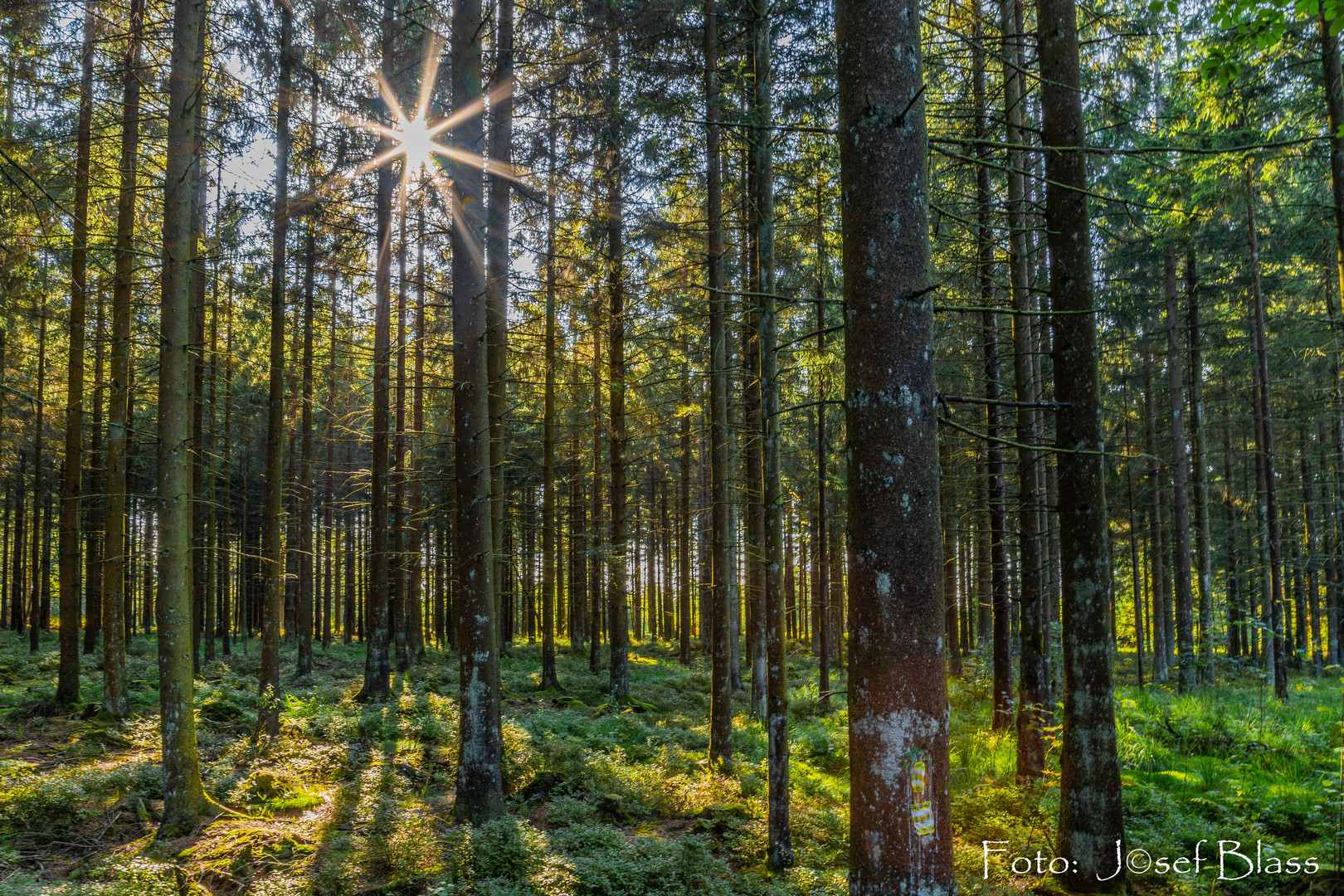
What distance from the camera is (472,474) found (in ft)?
27.3

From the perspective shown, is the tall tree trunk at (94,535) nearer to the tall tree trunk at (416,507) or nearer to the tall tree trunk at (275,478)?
the tall tree trunk at (416,507)

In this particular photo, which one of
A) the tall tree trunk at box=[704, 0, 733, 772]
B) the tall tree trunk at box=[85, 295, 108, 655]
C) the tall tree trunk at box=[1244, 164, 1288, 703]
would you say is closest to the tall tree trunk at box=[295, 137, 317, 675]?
the tall tree trunk at box=[85, 295, 108, 655]

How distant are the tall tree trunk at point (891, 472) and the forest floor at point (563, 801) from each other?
3.63 meters

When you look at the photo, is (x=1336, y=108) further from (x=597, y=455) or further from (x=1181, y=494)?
(x=597, y=455)

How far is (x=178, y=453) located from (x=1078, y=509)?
9632 mm

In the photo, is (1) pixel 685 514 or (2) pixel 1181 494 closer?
(1) pixel 685 514

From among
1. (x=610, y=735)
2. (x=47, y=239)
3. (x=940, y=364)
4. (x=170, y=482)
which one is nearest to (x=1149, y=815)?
(x=610, y=735)

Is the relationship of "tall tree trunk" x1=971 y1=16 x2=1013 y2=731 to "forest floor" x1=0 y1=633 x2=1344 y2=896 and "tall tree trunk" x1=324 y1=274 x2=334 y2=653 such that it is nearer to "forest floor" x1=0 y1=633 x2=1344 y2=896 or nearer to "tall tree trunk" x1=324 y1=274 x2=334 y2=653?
"forest floor" x1=0 y1=633 x2=1344 y2=896

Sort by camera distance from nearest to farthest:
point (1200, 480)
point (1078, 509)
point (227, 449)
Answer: point (1078, 509), point (1200, 480), point (227, 449)

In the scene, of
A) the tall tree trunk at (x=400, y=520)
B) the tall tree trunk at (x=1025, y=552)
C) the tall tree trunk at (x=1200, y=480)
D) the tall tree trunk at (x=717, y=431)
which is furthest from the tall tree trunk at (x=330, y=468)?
the tall tree trunk at (x=1200, y=480)

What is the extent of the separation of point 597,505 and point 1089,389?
15.7m

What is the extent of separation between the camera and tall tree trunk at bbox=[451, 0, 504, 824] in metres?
8.05

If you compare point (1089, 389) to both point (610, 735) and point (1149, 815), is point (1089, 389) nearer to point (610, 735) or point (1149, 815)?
point (1149, 815)

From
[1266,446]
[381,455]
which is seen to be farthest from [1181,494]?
[381,455]
